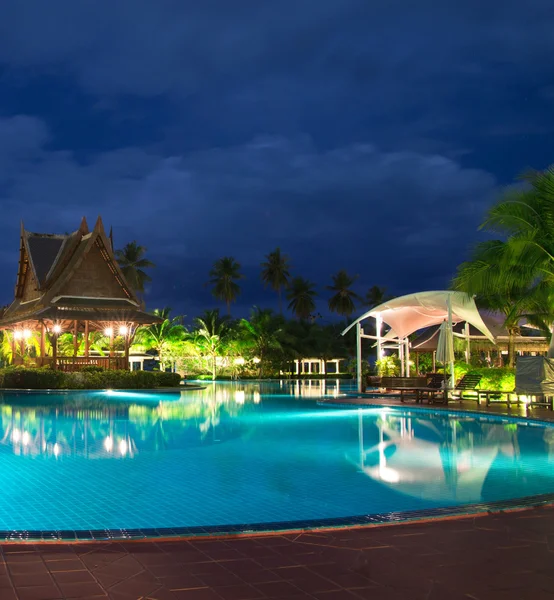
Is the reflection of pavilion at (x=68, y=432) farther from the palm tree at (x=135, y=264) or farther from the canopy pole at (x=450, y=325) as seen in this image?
the palm tree at (x=135, y=264)

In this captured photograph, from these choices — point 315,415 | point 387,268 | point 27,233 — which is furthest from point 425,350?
point 387,268

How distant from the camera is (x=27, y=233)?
34938 millimetres

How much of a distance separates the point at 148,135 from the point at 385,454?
70.7m

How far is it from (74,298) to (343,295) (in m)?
37.5

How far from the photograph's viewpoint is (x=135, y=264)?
63.6m

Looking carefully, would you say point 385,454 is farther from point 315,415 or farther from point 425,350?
point 425,350

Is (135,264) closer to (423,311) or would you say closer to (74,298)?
(74,298)

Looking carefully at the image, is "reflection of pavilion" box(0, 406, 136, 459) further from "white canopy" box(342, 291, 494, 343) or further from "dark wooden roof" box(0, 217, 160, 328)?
"dark wooden roof" box(0, 217, 160, 328)

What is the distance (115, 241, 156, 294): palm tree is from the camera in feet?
206

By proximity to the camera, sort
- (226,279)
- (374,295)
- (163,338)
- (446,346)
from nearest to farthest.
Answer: (446,346), (163,338), (226,279), (374,295)

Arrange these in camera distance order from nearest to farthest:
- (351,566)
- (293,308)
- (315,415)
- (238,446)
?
1. (351,566)
2. (238,446)
3. (315,415)
4. (293,308)

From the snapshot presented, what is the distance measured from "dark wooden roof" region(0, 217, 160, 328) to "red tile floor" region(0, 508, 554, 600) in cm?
2647

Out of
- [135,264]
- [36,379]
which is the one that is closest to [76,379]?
[36,379]

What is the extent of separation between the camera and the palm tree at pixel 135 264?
62.7 meters
